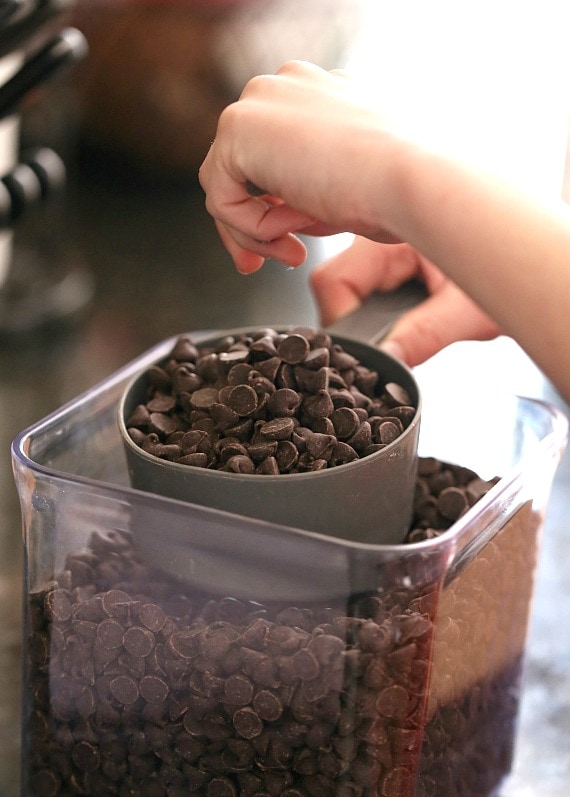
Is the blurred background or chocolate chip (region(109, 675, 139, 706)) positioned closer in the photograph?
chocolate chip (region(109, 675, 139, 706))

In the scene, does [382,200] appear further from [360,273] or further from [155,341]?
[155,341]

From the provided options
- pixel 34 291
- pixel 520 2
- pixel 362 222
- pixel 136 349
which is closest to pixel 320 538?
pixel 362 222

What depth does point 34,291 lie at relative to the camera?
1.03 meters

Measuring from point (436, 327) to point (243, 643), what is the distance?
249mm

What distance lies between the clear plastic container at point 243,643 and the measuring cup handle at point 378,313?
13 cm

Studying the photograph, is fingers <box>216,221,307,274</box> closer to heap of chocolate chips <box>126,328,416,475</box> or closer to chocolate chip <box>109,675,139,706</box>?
heap of chocolate chips <box>126,328,416,475</box>

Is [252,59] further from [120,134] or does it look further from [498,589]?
[498,589]

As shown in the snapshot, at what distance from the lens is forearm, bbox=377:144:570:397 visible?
39 centimetres

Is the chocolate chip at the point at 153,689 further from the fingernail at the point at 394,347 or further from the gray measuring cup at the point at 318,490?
the fingernail at the point at 394,347

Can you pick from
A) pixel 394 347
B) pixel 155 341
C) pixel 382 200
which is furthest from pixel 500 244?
pixel 155 341

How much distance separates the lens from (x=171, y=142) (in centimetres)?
120

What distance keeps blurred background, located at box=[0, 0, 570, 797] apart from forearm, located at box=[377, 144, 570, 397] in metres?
0.37

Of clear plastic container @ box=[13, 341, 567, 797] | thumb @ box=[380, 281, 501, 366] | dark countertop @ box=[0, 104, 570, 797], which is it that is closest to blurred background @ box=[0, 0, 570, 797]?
dark countertop @ box=[0, 104, 570, 797]

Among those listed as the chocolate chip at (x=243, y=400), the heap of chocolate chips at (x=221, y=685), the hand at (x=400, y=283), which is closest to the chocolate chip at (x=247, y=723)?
the heap of chocolate chips at (x=221, y=685)
